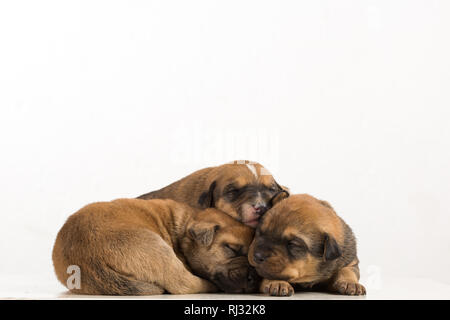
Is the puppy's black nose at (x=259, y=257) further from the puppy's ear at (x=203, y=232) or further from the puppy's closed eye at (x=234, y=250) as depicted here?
the puppy's ear at (x=203, y=232)

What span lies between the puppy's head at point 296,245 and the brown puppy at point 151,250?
283mm

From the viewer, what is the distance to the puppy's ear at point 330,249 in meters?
4.68

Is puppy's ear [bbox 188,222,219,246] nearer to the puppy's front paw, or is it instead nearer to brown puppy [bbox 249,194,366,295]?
brown puppy [bbox 249,194,366,295]

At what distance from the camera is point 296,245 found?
15.3 ft

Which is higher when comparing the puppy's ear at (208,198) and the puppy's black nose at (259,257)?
the puppy's ear at (208,198)

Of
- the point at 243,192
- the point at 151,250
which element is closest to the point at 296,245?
the point at 243,192

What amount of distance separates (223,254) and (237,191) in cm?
69

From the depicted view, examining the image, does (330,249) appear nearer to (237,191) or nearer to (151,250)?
(237,191)

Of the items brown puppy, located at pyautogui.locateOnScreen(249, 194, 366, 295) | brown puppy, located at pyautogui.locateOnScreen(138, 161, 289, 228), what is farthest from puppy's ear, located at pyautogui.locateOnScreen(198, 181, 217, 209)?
brown puppy, located at pyautogui.locateOnScreen(249, 194, 366, 295)

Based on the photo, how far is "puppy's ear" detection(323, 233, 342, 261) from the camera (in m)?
4.68

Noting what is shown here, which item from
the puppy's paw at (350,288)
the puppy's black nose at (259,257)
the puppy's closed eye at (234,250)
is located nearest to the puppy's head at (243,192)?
the puppy's closed eye at (234,250)

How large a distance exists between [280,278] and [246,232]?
528 millimetres
